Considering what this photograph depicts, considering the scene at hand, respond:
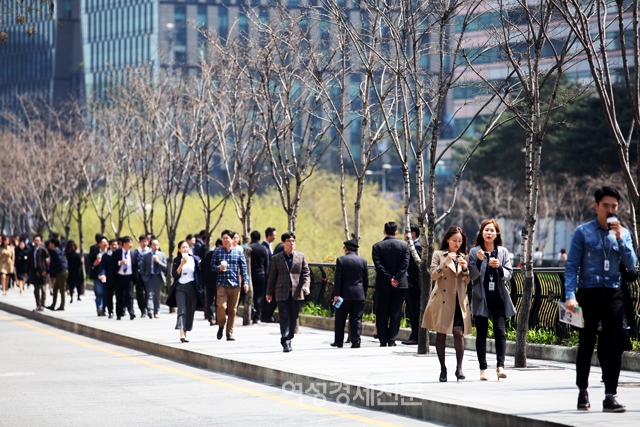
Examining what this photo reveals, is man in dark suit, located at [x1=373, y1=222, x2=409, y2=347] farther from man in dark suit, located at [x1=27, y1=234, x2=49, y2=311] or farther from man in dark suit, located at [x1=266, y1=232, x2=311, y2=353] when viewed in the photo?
man in dark suit, located at [x1=27, y1=234, x2=49, y2=311]

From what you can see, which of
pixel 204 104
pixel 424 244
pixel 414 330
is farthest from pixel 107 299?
pixel 424 244

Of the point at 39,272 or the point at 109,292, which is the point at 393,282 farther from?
the point at 39,272

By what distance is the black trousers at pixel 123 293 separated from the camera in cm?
2626

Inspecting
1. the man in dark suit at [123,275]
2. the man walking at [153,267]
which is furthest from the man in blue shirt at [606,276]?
the man in dark suit at [123,275]

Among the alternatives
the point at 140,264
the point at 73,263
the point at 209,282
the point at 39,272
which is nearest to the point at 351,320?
the point at 209,282

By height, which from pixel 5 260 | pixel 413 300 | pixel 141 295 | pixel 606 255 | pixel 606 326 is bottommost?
pixel 141 295

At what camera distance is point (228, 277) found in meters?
19.2

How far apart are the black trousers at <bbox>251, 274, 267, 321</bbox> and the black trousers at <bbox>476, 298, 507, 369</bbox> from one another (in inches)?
451

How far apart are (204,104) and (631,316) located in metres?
20.2

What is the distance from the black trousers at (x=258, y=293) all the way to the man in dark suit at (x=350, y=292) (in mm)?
5437

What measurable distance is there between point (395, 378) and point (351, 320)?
17.5 ft

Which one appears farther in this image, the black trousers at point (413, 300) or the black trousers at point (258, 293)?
the black trousers at point (258, 293)

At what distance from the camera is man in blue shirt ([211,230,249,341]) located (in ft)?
63.2

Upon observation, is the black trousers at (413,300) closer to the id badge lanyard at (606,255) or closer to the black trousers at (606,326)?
the black trousers at (606,326)
